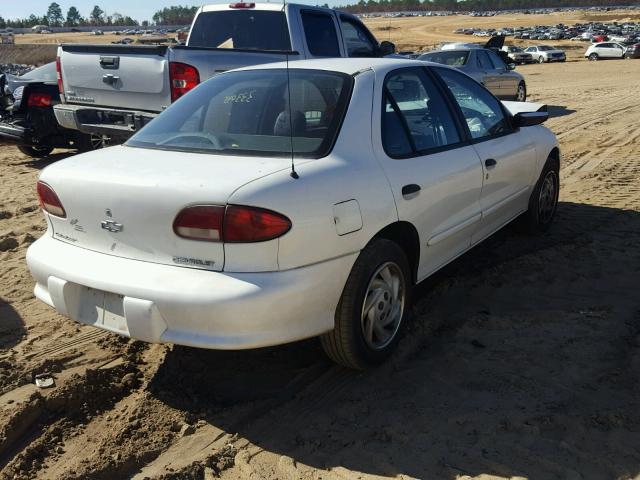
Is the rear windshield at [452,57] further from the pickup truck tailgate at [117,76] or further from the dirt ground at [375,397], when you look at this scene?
the dirt ground at [375,397]

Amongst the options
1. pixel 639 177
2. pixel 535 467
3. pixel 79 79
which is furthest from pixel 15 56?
pixel 535 467

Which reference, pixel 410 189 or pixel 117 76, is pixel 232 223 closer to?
pixel 410 189

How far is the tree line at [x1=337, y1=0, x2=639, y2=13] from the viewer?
511 feet

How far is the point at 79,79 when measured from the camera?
8008 mm

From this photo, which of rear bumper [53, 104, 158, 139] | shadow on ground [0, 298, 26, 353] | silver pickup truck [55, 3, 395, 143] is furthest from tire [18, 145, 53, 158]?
shadow on ground [0, 298, 26, 353]

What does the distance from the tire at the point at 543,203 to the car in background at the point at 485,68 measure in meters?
10.3

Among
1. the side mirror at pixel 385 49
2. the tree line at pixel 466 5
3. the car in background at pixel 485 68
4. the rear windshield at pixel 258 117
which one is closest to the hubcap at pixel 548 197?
the rear windshield at pixel 258 117

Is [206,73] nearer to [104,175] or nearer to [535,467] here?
[104,175]

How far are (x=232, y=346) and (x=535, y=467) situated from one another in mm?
1386

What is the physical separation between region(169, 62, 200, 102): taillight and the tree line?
486ft

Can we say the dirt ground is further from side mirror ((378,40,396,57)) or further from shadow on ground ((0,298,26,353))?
side mirror ((378,40,396,57))

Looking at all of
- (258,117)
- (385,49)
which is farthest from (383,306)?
(385,49)

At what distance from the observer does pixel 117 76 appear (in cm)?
763

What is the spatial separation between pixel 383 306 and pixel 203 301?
1138 mm
